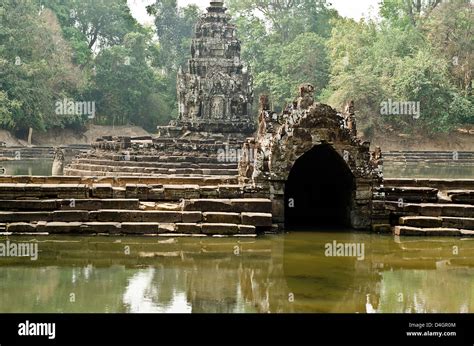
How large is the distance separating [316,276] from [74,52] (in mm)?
47483

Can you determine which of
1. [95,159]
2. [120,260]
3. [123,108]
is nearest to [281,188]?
[120,260]

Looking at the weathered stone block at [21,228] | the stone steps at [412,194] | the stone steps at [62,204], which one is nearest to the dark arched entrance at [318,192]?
the stone steps at [412,194]

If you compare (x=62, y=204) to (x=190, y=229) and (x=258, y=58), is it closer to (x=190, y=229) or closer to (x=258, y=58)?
(x=190, y=229)

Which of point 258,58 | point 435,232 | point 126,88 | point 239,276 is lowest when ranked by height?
point 239,276

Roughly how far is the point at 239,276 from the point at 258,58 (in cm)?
4856

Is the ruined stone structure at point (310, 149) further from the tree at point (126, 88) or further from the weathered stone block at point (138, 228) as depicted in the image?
the tree at point (126, 88)

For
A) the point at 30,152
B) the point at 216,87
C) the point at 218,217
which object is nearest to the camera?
the point at 218,217

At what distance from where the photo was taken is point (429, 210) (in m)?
15.5

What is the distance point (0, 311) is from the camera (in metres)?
9.31

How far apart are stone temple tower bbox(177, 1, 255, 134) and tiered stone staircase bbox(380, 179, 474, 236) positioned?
45.2 feet

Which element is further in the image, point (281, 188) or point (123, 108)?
point (123, 108)

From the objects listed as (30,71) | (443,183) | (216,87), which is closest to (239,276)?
(443,183)

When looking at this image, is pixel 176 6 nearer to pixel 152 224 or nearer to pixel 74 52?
pixel 74 52

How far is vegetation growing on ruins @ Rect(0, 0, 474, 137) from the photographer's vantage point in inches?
1802
